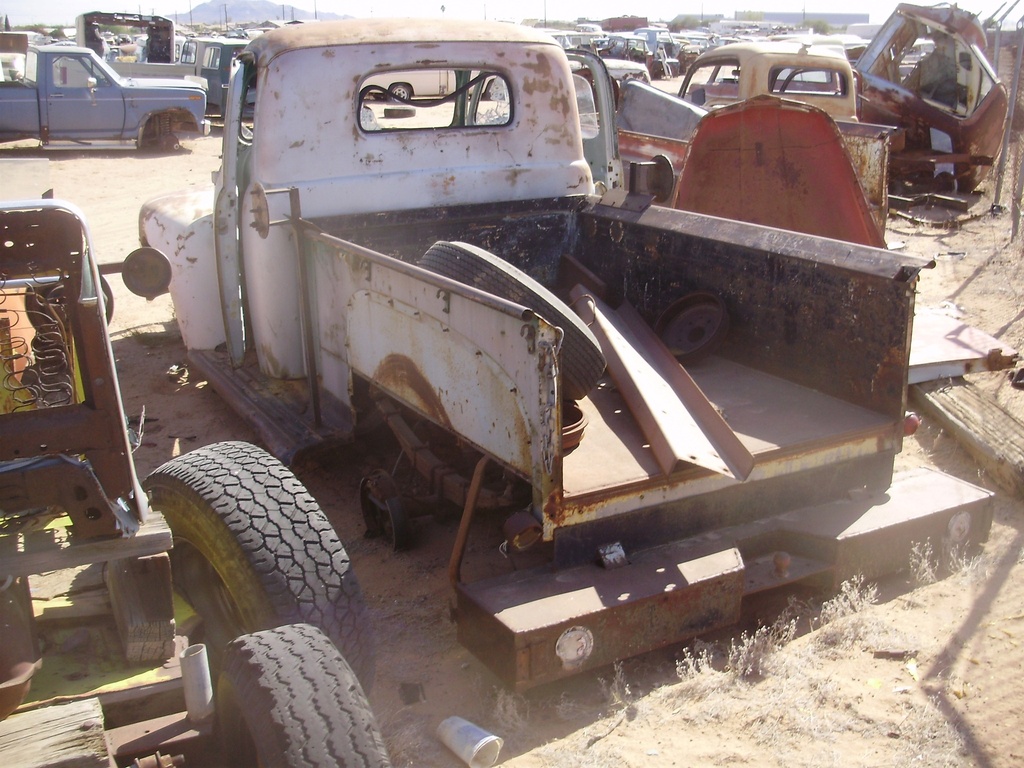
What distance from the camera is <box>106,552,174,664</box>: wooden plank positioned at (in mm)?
2256

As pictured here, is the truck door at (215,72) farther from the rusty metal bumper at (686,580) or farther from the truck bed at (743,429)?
the rusty metal bumper at (686,580)

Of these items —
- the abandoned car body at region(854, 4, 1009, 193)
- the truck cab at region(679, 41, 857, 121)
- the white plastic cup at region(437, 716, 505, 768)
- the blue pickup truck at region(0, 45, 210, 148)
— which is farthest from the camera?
the blue pickup truck at region(0, 45, 210, 148)

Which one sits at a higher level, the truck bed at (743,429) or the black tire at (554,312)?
the black tire at (554,312)

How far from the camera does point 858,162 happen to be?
625 centimetres

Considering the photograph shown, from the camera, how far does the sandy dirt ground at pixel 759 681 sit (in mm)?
2895

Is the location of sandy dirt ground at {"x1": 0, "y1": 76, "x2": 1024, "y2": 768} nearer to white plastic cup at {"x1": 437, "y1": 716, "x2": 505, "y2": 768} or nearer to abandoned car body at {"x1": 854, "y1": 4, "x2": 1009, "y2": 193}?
white plastic cup at {"x1": 437, "y1": 716, "x2": 505, "y2": 768}

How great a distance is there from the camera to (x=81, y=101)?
591 inches

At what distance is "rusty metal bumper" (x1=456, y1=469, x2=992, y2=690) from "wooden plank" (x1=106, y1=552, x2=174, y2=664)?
97cm

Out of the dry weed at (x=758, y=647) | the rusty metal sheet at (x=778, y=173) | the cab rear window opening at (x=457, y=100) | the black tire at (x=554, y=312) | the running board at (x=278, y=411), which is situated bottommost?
the dry weed at (x=758, y=647)

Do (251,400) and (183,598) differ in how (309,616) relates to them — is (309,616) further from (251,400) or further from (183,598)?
(251,400)

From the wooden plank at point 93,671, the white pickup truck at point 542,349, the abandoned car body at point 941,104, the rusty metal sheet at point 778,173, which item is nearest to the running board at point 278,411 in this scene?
the white pickup truck at point 542,349

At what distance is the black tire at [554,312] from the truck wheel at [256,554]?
100 centimetres

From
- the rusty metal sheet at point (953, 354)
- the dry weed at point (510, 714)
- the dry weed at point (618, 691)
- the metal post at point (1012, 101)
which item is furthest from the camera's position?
the metal post at point (1012, 101)

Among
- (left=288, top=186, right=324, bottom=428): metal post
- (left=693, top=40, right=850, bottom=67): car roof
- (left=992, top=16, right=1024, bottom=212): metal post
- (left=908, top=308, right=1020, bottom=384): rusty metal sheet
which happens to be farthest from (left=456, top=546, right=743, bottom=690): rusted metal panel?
(left=693, top=40, right=850, bottom=67): car roof
